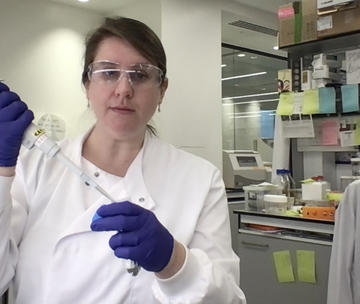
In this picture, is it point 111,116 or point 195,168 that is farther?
point 195,168

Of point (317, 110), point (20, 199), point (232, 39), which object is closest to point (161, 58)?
point (20, 199)

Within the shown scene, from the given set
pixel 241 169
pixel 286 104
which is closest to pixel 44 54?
pixel 241 169

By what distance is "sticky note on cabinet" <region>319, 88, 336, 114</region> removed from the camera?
2461mm

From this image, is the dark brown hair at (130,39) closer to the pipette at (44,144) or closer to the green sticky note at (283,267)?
the pipette at (44,144)

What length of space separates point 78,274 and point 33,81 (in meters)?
3.03

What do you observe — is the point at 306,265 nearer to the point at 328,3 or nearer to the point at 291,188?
the point at 291,188

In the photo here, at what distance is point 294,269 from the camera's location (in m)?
2.10

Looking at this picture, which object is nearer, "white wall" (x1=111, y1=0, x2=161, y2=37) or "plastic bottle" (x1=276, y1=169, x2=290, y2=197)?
"plastic bottle" (x1=276, y1=169, x2=290, y2=197)

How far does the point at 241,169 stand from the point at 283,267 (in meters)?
1.96

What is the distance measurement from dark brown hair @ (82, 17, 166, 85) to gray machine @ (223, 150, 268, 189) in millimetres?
2987

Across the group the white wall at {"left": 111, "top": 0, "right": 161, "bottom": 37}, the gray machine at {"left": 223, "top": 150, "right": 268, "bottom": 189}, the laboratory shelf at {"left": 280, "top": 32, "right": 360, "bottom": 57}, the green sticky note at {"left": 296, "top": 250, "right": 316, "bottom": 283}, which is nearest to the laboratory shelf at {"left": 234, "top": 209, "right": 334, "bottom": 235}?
the green sticky note at {"left": 296, "top": 250, "right": 316, "bottom": 283}

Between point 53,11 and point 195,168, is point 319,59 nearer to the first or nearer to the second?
point 195,168

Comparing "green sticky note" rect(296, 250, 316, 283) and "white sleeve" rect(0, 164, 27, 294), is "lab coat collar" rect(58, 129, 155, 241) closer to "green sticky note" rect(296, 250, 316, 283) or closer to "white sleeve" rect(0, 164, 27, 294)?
"white sleeve" rect(0, 164, 27, 294)

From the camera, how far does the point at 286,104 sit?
105 inches
